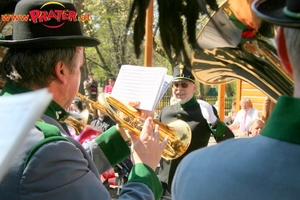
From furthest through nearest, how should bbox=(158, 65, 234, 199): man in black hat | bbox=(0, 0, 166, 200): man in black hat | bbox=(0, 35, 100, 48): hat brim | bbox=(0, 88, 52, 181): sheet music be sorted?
bbox=(158, 65, 234, 199): man in black hat, bbox=(0, 35, 100, 48): hat brim, bbox=(0, 0, 166, 200): man in black hat, bbox=(0, 88, 52, 181): sheet music

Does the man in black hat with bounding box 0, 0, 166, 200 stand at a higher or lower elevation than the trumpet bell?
higher

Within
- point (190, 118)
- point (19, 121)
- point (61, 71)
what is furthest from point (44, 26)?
point (190, 118)

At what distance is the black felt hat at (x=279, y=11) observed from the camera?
0.96 meters

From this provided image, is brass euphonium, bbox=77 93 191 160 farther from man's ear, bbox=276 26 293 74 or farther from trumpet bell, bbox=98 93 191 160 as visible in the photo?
man's ear, bbox=276 26 293 74

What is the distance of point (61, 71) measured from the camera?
6.26 feet

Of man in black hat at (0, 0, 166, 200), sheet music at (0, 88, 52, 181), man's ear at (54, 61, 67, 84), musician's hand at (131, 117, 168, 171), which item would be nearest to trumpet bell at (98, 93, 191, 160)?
musician's hand at (131, 117, 168, 171)

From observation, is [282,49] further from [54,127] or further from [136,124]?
[136,124]

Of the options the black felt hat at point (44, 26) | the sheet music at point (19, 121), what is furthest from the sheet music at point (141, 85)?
the sheet music at point (19, 121)

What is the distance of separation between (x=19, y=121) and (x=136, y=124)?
203 cm

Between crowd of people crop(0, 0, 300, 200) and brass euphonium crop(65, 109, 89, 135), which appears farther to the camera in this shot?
brass euphonium crop(65, 109, 89, 135)

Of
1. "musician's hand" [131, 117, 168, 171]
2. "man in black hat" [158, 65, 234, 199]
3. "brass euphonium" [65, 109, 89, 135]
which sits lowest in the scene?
"man in black hat" [158, 65, 234, 199]

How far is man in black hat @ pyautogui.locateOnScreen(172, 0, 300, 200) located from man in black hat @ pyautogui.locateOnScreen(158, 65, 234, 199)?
135 inches

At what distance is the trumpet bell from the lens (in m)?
2.77

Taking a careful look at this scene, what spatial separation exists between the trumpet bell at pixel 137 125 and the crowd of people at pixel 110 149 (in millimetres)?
73
